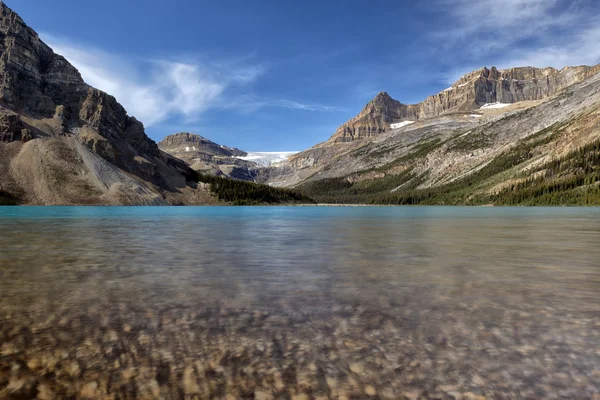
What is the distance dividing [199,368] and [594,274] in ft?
60.0

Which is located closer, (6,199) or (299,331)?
(299,331)

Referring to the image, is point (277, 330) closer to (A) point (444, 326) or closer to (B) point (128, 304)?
(A) point (444, 326)

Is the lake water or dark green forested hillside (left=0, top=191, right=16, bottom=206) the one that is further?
dark green forested hillside (left=0, top=191, right=16, bottom=206)

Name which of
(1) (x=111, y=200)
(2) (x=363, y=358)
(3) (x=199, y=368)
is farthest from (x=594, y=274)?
(1) (x=111, y=200)

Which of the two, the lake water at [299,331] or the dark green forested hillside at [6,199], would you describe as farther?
the dark green forested hillside at [6,199]

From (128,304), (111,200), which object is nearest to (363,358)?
(128,304)

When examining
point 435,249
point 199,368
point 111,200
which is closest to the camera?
point 199,368

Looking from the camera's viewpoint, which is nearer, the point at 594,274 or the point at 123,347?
the point at 123,347

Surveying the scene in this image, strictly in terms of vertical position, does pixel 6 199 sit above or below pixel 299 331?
above

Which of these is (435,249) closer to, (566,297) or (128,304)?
(566,297)

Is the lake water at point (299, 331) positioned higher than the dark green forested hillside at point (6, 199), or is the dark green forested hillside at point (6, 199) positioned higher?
the dark green forested hillside at point (6, 199)

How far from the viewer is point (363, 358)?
7.88m

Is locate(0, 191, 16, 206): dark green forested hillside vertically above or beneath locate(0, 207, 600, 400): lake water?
above

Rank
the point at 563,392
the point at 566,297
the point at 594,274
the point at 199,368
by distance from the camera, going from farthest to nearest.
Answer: the point at 594,274
the point at 566,297
the point at 199,368
the point at 563,392
